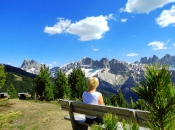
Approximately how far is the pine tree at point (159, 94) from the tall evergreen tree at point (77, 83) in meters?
58.4

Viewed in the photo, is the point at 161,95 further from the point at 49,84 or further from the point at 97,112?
the point at 49,84

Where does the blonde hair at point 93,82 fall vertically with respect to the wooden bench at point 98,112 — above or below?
above

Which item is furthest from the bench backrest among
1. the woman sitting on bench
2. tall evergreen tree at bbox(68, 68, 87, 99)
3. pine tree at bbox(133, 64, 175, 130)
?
tall evergreen tree at bbox(68, 68, 87, 99)

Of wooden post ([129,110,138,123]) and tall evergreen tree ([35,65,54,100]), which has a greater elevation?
tall evergreen tree ([35,65,54,100])

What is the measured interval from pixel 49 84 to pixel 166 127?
48.6 meters

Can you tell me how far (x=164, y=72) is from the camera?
186cm

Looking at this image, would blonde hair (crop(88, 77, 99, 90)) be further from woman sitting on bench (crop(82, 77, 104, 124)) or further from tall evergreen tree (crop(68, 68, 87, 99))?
tall evergreen tree (crop(68, 68, 87, 99))

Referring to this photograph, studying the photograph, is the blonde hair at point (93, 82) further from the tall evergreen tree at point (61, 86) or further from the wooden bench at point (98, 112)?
the tall evergreen tree at point (61, 86)

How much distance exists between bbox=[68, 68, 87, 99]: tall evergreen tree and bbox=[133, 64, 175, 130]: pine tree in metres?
58.4

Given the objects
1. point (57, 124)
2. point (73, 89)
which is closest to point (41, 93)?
point (73, 89)

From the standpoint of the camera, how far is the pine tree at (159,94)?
1815mm

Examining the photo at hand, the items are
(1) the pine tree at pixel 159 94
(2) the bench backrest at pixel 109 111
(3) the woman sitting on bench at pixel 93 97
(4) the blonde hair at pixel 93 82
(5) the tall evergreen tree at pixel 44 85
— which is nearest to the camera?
(1) the pine tree at pixel 159 94

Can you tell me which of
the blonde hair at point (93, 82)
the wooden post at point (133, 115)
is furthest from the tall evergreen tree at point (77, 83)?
the wooden post at point (133, 115)

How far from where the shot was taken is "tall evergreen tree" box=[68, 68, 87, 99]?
60.7 m
